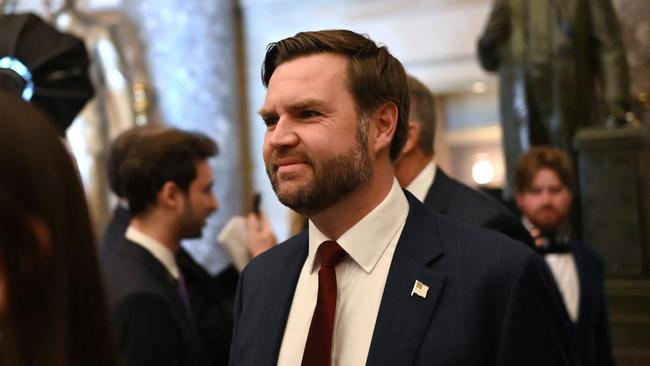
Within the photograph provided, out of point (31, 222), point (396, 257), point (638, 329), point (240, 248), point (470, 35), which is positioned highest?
point (470, 35)

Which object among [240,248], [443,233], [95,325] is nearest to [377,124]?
[443,233]

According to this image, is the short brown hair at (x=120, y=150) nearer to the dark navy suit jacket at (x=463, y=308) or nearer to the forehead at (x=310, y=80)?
the forehead at (x=310, y=80)

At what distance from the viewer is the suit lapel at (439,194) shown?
3131 millimetres

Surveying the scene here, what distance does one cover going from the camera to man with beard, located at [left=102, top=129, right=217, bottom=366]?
10.2 ft

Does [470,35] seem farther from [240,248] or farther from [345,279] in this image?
[345,279]

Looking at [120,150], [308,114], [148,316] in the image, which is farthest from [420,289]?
[120,150]

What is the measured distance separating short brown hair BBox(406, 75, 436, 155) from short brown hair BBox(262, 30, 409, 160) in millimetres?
905

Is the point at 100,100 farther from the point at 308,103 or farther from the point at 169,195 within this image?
the point at 308,103

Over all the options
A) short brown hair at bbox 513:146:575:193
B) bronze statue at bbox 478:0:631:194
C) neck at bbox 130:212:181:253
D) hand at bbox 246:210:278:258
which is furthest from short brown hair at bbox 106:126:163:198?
bronze statue at bbox 478:0:631:194

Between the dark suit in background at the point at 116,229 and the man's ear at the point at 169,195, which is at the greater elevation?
the man's ear at the point at 169,195

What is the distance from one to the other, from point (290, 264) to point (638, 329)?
3.61 m

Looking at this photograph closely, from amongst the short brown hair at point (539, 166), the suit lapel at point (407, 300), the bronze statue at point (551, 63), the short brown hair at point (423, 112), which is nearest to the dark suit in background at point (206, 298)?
the short brown hair at point (423, 112)

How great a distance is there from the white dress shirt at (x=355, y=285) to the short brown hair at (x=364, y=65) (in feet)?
0.67

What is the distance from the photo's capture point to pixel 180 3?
1051 cm
